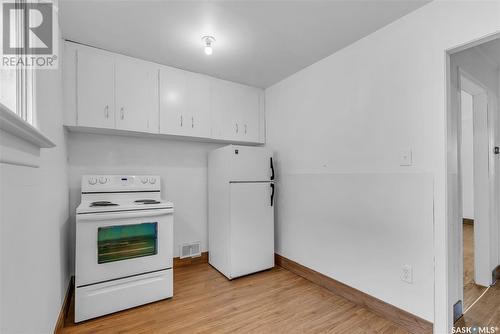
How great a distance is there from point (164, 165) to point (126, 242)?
111cm

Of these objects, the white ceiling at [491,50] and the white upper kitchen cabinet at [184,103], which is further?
the white upper kitchen cabinet at [184,103]

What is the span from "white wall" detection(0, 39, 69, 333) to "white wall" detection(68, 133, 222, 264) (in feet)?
2.58

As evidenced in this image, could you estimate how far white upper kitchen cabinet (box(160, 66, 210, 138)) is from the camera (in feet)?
8.80

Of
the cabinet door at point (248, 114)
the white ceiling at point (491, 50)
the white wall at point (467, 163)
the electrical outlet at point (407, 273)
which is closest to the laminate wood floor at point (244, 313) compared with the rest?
the electrical outlet at point (407, 273)

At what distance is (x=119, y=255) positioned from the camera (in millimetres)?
2070

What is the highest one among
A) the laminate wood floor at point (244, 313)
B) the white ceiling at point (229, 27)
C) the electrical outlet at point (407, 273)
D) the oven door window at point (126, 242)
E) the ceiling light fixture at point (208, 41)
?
the white ceiling at point (229, 27)

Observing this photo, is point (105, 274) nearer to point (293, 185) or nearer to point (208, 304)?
point (208, 304)

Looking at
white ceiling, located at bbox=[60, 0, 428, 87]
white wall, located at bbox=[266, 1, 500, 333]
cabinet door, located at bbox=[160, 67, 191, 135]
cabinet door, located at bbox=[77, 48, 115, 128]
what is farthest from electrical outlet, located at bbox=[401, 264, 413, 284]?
cabinet door, located at bbox=[77, 48, 115, 128]

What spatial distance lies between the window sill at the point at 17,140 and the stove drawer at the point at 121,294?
51.1 inches

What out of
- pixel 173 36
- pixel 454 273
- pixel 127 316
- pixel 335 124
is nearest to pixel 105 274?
pixel 127 316

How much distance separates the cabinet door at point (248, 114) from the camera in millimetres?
3234

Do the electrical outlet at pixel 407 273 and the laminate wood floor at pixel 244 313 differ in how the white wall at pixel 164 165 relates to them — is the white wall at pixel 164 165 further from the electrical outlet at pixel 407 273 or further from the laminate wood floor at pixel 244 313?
the electrical outlet at pixel 407 273

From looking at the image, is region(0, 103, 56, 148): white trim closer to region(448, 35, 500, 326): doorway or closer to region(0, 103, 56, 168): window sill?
region(0, 103, 56, 168): window sill

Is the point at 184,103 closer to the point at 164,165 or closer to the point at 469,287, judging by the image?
the point at 164,165
